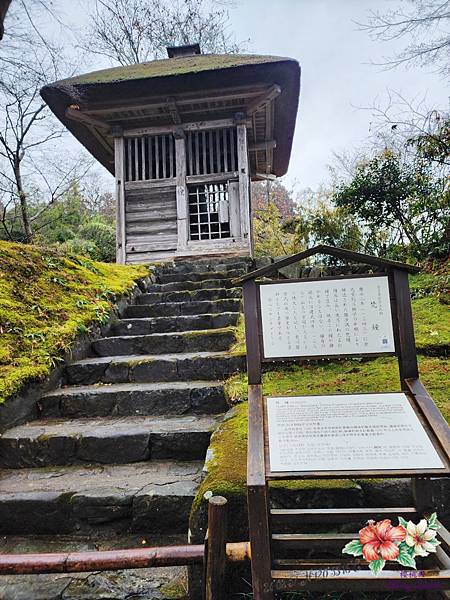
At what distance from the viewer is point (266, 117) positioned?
27.5ft

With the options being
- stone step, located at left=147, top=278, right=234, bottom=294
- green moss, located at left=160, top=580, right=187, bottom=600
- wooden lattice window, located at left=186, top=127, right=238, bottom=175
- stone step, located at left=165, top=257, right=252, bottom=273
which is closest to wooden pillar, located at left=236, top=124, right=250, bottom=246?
wooden lattice window, located at left=186, top=127, right=238, bottom=175

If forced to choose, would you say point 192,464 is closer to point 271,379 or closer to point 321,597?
point 271,379

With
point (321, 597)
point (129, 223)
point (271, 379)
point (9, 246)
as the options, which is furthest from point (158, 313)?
point (129, 223)

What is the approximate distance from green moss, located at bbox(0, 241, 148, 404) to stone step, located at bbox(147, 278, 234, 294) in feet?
1.87

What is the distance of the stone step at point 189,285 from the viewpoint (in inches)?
211

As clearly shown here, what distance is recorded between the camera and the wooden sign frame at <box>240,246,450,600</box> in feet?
4.00

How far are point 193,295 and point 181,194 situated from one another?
3.82 metres

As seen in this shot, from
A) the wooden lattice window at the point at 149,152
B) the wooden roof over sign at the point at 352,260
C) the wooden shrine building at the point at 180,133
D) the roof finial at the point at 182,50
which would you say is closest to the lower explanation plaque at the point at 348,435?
the wooden roof over sign at the point at 352,260

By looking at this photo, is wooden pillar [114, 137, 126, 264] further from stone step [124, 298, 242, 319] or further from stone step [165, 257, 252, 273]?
stone step [124, 298, 242, 319]

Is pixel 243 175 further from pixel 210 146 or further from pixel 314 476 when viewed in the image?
pixel 314 476

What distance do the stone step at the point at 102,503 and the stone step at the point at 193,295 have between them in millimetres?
2845

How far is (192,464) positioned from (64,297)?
2.45 metres

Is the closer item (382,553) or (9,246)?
(382,553)

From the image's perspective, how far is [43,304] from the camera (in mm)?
3715
